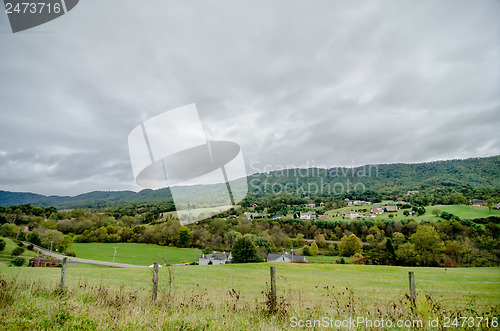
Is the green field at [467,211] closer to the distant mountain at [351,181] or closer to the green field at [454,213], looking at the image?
the green field at [454,213]

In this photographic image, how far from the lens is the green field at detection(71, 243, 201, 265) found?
45.3 metres

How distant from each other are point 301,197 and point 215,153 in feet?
369

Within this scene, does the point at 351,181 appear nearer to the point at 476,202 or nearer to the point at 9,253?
the point at 476,202

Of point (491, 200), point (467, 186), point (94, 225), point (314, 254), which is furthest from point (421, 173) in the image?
point (94, 225)

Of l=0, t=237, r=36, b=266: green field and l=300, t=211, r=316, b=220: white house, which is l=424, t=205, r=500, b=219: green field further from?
l=0, t=237, r=36, b=266: green field

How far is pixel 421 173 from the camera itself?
108750 mm

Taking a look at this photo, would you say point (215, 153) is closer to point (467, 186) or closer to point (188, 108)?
point (188, 108)

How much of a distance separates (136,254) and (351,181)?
10290 cm

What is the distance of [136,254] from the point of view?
164 ft

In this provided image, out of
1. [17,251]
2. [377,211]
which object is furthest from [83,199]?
[377,211]

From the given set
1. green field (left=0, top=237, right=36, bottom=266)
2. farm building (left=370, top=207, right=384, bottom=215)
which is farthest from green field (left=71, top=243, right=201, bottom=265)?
farm building (left=370, top=207, right=384, bottom=215)

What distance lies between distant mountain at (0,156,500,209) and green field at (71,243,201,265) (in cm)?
2680

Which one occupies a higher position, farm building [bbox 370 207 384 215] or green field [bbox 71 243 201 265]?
farm building [bbox 370 207 384 215]

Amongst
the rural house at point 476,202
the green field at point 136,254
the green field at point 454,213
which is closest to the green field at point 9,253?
the green field at point 136,254
